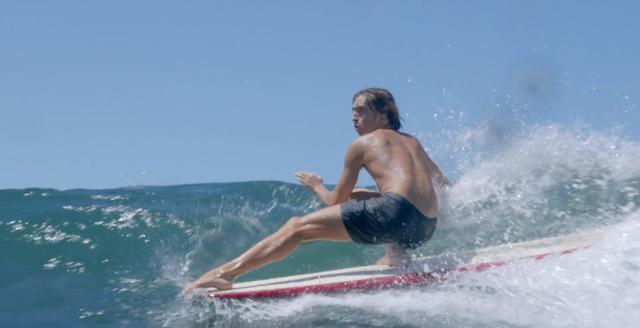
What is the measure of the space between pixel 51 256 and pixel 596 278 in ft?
17.0

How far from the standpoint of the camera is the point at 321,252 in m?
8.66

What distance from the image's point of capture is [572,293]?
5.02 meters

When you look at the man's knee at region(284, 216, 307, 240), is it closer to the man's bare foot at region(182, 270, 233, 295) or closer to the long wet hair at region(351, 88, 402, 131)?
the man's bare foot at region(182, 270, 233, 295)

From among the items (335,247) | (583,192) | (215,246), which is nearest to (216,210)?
(215,246)

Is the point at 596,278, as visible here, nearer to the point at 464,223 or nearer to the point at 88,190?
the point at 464,223

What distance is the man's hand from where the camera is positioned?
6.50 metres

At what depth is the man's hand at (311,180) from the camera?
6.50 metres

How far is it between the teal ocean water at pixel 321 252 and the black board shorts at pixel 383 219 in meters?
0.54

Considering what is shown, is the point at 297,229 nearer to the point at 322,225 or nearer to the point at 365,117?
the point at 322,225

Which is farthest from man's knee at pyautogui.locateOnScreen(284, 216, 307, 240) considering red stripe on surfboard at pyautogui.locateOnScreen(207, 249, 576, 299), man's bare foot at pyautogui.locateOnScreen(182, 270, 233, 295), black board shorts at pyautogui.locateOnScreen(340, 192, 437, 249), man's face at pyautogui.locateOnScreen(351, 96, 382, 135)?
man's face at pyautogui.locateOnScreen(351, 96, 382, 135)

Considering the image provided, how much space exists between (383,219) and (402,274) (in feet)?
1.33

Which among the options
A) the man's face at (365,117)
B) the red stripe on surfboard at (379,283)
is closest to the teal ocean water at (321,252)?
the red stripe on surfboard at (379,283)

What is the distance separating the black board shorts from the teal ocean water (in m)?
0.54

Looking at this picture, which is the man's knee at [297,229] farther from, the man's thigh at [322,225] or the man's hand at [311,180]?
the man's hand at [311,180]
